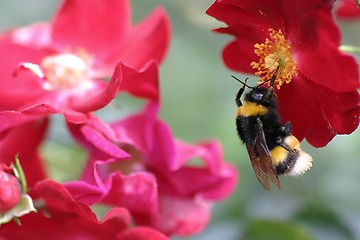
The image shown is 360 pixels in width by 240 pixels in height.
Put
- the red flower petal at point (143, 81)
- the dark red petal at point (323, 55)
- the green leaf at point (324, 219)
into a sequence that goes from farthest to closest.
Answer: the green leaf at point (324, 219)
the red flower petal at point (143, 81)
the dark red petal at point (323, 55)

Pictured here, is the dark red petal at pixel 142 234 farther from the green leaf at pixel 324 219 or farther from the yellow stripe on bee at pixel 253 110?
the green leaf at pixel 324 219

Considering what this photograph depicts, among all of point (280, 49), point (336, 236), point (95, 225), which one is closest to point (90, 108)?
point (95, 225)

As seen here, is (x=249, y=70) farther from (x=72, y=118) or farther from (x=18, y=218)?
(x=18, y=218)

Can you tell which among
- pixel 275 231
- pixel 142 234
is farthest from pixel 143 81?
pixel 275 231

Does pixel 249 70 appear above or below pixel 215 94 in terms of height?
above

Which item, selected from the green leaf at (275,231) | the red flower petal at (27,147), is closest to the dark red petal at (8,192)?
the red flower petal at (27,147)

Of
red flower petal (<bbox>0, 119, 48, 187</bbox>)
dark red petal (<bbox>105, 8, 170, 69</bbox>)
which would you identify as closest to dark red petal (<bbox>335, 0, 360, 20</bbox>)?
dark red petal (<bbox>105, 8, 170, 69</bbox>)
